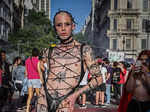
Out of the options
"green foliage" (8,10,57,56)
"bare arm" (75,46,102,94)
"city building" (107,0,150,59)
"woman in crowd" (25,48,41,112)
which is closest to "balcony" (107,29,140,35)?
"city building" (107,0,150,59)

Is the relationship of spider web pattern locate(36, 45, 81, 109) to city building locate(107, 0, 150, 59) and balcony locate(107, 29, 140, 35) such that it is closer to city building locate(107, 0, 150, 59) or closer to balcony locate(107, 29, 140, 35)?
city building locate(107, 0, 150, 59)

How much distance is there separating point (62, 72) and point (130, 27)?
4435 centimetres

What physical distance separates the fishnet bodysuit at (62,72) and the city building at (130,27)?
42563mm

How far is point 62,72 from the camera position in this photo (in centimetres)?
194

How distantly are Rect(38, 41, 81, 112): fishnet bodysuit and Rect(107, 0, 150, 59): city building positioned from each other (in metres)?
42.6

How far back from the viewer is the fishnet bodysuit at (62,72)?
6.20 ft

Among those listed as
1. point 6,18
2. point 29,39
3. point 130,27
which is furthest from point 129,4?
point 6,18

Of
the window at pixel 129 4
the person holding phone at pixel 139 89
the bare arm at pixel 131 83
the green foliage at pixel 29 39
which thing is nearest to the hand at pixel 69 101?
the person holding phone at pixel 139 89

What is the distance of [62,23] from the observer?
201 centimetres

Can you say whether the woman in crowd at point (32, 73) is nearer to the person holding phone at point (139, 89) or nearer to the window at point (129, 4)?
the person holding phone at point (139, 89)

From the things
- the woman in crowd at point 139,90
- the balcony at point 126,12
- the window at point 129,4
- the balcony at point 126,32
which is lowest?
the woman in crowd at point 139,90

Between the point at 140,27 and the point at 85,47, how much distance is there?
44.1 meters

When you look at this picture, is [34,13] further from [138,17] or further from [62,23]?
[62,23]

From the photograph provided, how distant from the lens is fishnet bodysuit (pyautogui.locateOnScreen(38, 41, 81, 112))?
189 cm
